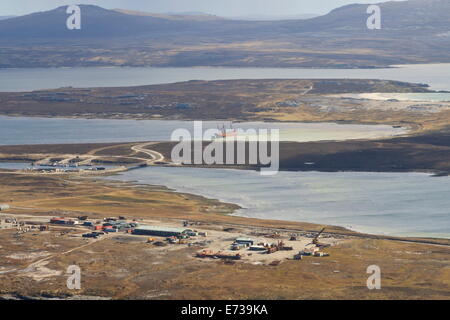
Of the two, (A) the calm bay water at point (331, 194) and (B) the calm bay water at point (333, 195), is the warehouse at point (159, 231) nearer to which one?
(B) the calm bay water at point (333, 195)

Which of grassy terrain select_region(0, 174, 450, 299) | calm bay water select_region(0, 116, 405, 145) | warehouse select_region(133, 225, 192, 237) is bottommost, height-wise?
grassy terrain select_region(0, 174, 450, 299)

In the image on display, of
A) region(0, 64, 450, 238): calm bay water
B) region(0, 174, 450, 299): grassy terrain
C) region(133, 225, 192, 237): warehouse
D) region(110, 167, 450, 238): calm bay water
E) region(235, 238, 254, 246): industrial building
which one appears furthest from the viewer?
region(0, 64, 450, 238): calm bay water

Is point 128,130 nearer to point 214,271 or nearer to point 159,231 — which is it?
point 159,231

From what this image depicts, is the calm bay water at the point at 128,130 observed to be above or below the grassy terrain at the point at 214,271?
above

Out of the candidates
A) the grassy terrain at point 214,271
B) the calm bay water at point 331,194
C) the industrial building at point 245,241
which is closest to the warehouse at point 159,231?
the grassy terrain at point 214,271

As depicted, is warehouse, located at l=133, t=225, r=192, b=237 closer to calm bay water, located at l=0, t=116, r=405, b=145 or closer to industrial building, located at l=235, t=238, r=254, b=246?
industrial building, located at l=235, t=238, r=254, b=246

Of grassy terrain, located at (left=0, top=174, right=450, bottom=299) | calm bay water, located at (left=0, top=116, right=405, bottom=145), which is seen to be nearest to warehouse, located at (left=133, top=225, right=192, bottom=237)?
grassy terrain, located at (left=0, top=174, right=450, bottom=299)
